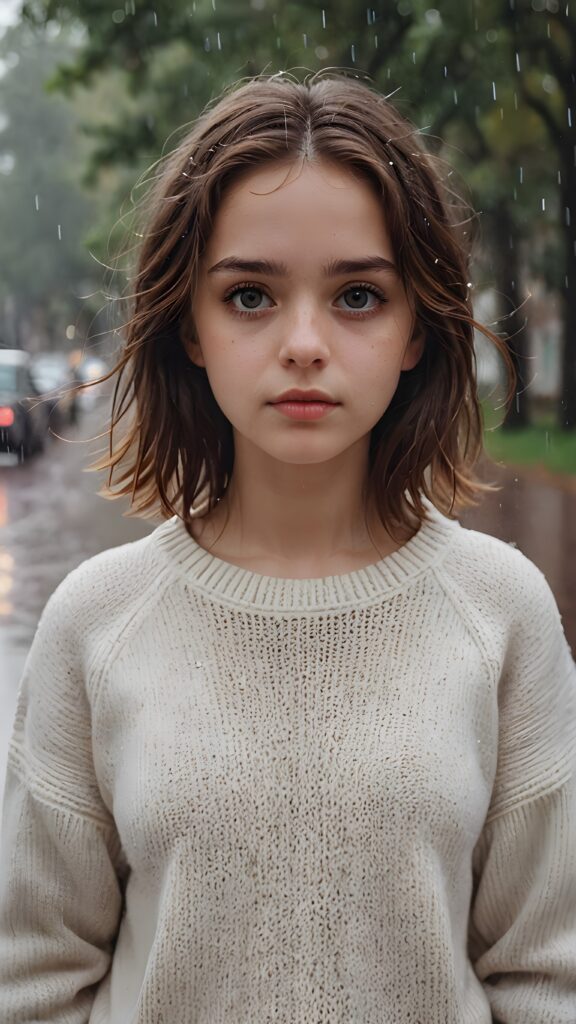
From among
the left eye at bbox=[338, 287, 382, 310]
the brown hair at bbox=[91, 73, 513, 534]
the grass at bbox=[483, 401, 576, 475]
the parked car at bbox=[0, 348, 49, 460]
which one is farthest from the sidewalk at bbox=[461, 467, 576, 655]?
the parked car at bbox=[0, 348, 49, 460]

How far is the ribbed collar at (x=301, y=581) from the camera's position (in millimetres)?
1531

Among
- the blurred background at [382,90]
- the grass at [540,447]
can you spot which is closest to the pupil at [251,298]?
the blurred background at [382,90]

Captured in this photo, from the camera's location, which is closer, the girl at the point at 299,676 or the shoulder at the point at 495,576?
the girl at the point at 299,676

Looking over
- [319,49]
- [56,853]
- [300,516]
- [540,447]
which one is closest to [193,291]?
[300,516]

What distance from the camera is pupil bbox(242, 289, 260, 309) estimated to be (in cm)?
143

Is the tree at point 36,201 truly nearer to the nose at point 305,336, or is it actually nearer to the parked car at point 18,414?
the parked car at point 18,414

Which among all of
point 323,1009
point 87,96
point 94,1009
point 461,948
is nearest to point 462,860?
point 461,948

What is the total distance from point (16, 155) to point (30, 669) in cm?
4752

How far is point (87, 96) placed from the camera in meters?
28.2

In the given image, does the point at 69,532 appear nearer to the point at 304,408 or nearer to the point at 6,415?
the point at 6,415

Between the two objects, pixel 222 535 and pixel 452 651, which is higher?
pixel 222 535

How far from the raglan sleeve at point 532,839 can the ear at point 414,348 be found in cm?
32

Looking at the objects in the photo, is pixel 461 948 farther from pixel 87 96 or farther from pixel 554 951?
pixel 87 96

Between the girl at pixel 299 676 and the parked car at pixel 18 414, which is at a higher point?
the girl at pixel 299 676
